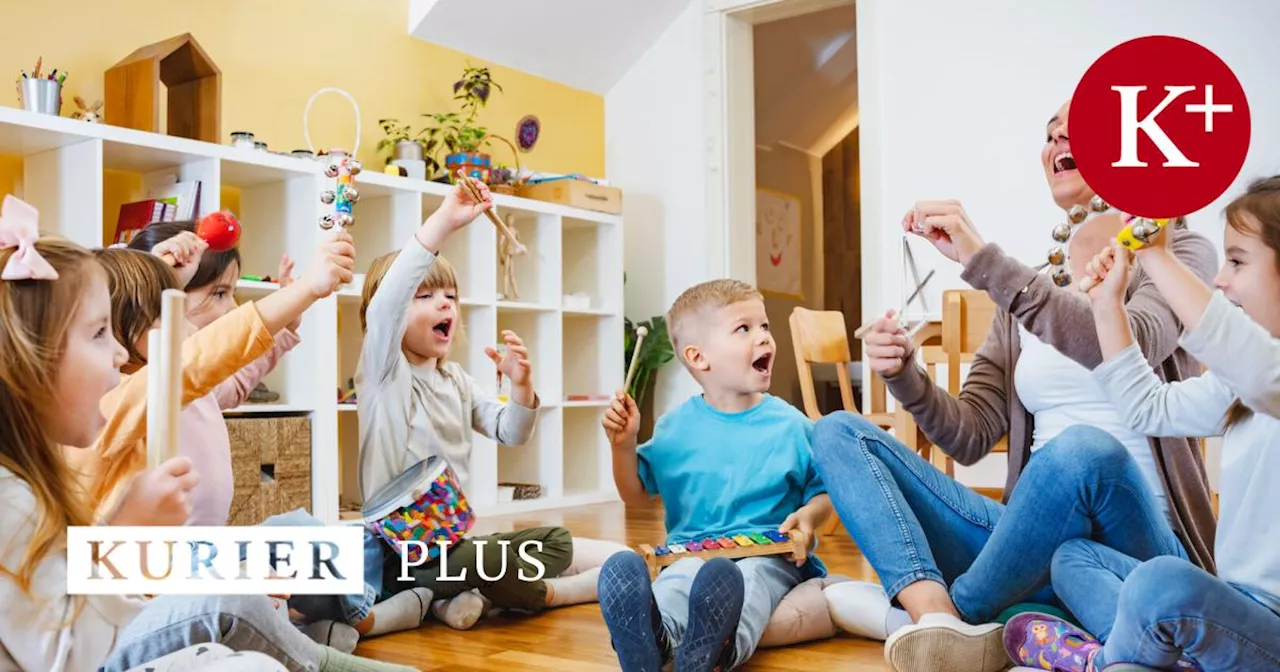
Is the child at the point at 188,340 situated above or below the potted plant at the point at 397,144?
below

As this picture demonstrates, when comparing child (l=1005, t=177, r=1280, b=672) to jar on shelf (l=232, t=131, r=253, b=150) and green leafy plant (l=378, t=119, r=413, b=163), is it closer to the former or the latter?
jar on shelf (l=232, t=131, r=253, b=150)

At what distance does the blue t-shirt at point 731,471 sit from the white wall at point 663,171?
330cm

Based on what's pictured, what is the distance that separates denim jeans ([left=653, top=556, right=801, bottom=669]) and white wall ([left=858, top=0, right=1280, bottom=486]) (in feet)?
9.68

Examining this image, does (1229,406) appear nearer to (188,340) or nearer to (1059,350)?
(1059,350)

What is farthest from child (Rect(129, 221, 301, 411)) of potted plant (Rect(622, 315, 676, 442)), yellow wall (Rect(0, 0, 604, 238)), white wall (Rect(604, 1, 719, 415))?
white wall (Rect(604, 1, 719, 415))

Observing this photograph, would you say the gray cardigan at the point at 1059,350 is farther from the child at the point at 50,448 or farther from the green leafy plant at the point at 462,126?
the green leafy plant at the point at 462,126

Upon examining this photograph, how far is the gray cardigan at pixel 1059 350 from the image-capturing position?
5.66 feet

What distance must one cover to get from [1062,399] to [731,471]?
1.86 feet

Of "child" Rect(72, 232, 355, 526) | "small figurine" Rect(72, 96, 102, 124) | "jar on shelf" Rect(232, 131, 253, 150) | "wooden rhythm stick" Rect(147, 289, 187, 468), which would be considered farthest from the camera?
"jar on shelf" Rect(232, 131, 253, 150)

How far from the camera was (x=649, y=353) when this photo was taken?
5293mm

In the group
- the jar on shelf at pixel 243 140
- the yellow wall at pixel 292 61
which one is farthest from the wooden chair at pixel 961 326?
the yellow wall at pixel 292 61

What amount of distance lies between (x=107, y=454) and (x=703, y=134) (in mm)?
4302

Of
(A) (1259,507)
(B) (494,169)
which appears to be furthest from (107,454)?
(B) (494,169)

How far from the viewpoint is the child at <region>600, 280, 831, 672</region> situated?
1955 mm
